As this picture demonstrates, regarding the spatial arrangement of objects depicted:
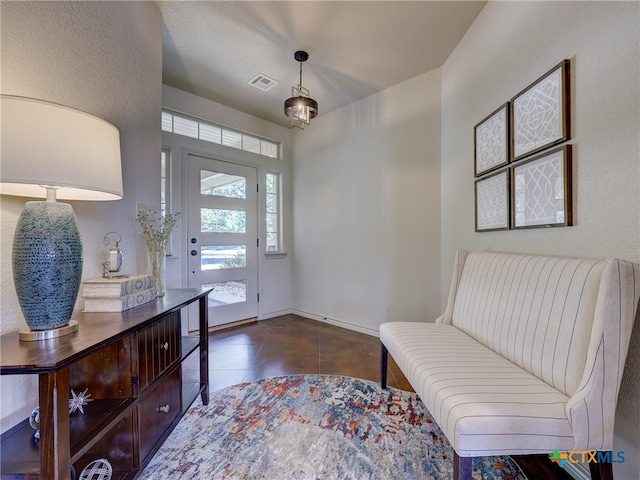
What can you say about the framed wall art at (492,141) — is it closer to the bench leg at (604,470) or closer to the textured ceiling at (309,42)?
the textured ceiling at (309,42)

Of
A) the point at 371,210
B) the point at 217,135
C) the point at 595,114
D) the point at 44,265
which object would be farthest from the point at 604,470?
the point at 217,135

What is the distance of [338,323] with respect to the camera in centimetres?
340

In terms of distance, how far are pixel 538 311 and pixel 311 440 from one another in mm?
1336

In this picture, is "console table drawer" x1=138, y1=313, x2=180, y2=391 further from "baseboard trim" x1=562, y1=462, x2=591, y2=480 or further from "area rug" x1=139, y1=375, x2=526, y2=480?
"baseboard trim" x1=562, y1=462, x2=591, y2=480

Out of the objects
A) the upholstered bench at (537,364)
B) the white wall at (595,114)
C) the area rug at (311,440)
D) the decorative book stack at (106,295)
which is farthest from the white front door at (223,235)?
the white wall at (595,114)

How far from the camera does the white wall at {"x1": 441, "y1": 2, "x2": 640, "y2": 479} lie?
3.21 feet

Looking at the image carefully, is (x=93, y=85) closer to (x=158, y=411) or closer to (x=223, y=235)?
(x=158, y=411)

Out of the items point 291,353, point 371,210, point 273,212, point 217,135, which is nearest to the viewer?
point 291,353

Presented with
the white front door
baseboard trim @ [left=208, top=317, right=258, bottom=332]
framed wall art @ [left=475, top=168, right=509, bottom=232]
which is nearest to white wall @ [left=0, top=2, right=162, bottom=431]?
the white front door

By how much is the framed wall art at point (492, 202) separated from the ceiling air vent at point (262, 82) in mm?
2313

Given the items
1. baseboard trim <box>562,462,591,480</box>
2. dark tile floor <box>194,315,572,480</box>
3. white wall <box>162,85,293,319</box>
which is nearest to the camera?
baseboard trim <box>562,462,591,480</box>

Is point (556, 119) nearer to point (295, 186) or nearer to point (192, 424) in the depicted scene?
point (192, 424)

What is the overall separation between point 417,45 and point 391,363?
290cm

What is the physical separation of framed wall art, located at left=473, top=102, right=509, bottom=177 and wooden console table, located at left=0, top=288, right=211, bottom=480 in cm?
216
